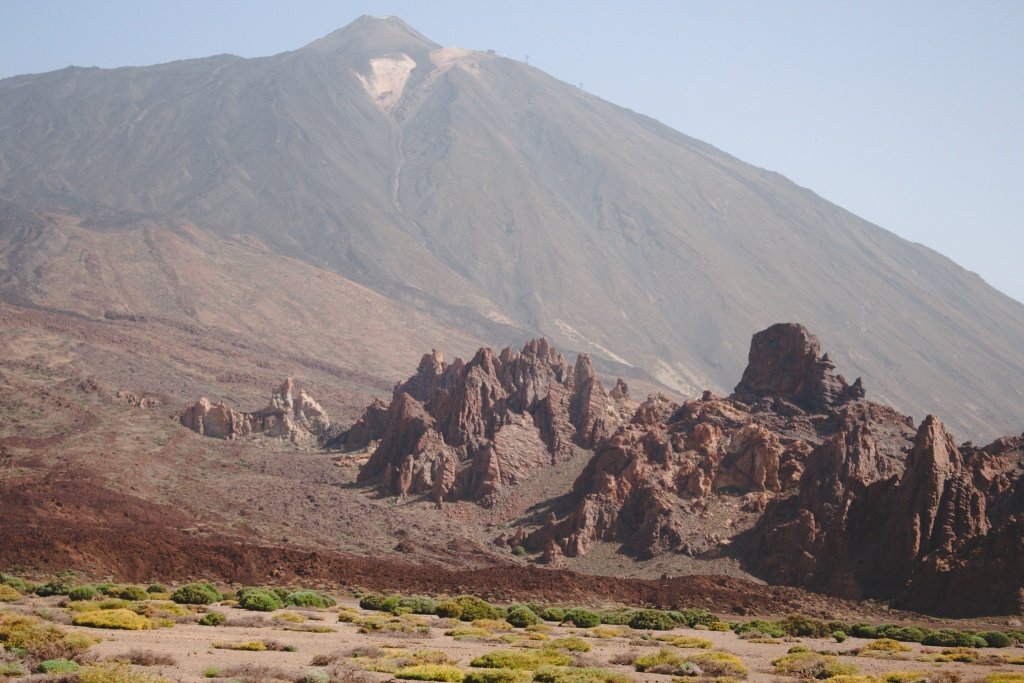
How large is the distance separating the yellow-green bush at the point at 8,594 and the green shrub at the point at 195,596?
5554 mm

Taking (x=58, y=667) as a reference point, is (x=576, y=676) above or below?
above

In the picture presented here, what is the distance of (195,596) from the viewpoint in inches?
1687

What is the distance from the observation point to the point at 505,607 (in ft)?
164

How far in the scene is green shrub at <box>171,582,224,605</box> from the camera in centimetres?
4256

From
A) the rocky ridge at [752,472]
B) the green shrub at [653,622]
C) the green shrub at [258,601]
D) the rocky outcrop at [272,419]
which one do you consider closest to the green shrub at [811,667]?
the green shrub at [653,622]

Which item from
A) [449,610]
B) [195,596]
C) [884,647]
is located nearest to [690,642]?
[884,647]

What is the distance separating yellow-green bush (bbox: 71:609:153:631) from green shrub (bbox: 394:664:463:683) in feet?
31.1

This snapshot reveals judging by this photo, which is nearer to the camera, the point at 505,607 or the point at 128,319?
the point at 505,607

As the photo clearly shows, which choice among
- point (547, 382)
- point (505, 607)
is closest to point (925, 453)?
point (505, 607)

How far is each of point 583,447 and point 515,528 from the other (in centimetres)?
1427

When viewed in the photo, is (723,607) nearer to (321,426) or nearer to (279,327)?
(321,426)

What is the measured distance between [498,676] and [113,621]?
12.3 metres

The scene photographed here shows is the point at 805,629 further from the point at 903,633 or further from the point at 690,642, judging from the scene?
the point at 690,642

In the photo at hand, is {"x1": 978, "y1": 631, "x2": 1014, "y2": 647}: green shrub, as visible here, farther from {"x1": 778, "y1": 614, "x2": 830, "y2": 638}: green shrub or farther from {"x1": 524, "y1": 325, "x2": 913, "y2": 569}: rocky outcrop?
{"x1": 524, "y1": 325, "x2": 913, "y2": 569}: rocky outcrop
